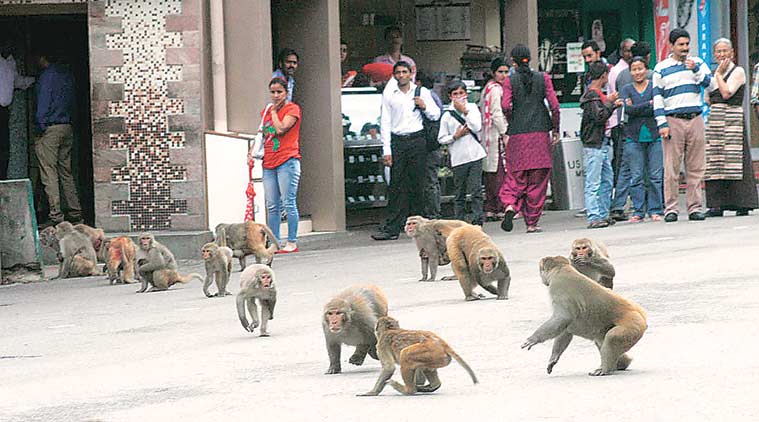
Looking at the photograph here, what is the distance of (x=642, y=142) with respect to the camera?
18672 millimetres

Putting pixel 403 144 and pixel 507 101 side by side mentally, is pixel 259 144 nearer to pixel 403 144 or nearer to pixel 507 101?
pixel 403 144

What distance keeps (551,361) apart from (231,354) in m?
2.40

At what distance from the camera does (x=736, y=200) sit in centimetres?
1852

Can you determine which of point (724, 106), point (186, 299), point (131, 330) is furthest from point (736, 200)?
point (131, 330)

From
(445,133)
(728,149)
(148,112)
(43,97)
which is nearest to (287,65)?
(148,112)

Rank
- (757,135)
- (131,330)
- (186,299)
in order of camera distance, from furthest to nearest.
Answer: (757,135), (186,299), (131,330)

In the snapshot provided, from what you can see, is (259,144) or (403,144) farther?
(403,144)

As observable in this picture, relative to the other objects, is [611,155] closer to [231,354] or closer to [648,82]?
[648,82]

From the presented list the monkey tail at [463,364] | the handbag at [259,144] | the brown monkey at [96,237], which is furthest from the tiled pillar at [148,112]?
the monkey tail at [463,364]

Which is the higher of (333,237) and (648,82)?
(648,82)

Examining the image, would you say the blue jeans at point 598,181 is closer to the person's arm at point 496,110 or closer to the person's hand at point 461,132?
the person's hand at point 461,132

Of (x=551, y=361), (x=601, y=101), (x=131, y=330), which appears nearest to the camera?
(x=551, y=361)

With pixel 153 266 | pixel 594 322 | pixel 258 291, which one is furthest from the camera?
pixel 153 266

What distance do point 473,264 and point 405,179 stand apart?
7.55 meters
